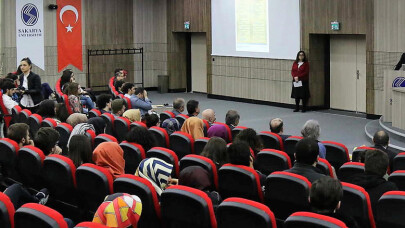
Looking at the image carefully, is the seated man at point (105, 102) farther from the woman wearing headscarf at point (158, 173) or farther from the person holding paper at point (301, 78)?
the person holding paper at point (301, 78)

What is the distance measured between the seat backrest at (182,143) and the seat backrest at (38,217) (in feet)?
11.8

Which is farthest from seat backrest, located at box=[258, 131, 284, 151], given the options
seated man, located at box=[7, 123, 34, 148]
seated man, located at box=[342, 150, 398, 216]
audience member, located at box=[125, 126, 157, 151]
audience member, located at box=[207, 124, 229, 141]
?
seated man, located at box=[7, 123, 34, 148]

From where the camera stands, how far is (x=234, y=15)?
16.6 meters

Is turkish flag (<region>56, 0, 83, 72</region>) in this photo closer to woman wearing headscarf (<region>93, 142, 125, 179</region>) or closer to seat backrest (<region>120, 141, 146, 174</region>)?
seat backrest (<region>120, 141, 146, 174</region>)

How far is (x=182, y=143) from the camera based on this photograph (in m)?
7.44

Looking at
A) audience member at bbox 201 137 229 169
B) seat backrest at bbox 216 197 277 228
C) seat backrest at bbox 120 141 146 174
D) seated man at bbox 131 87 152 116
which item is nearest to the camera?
seat backrest at bbox 216 197 277 228

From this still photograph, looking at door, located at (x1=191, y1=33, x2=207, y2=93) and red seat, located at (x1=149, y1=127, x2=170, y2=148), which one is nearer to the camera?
red seat, located at (x1=149, y1=127, x2=170, y2=148)

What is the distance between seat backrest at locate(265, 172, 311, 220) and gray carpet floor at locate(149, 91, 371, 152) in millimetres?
6028

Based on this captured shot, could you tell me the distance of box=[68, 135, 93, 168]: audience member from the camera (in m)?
5.68

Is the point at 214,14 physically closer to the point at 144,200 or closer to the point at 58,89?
the point at 58,89

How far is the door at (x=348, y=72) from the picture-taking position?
14.1 metres

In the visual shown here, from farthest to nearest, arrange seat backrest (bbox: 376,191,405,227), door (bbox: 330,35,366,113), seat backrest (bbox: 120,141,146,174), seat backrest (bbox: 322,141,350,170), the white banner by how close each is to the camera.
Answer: the white banner → door (bbox: 330,35,366,113) → seat backrest (bbox: 322,141,350,170) → seat backrest (bbox: 120,141,146,174) → seat backrest (bbox: 376,191,405,227)

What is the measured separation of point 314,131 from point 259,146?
69 centimetres

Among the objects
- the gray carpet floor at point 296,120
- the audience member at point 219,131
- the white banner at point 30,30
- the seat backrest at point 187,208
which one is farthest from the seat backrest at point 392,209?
the white banner at point 30,30
